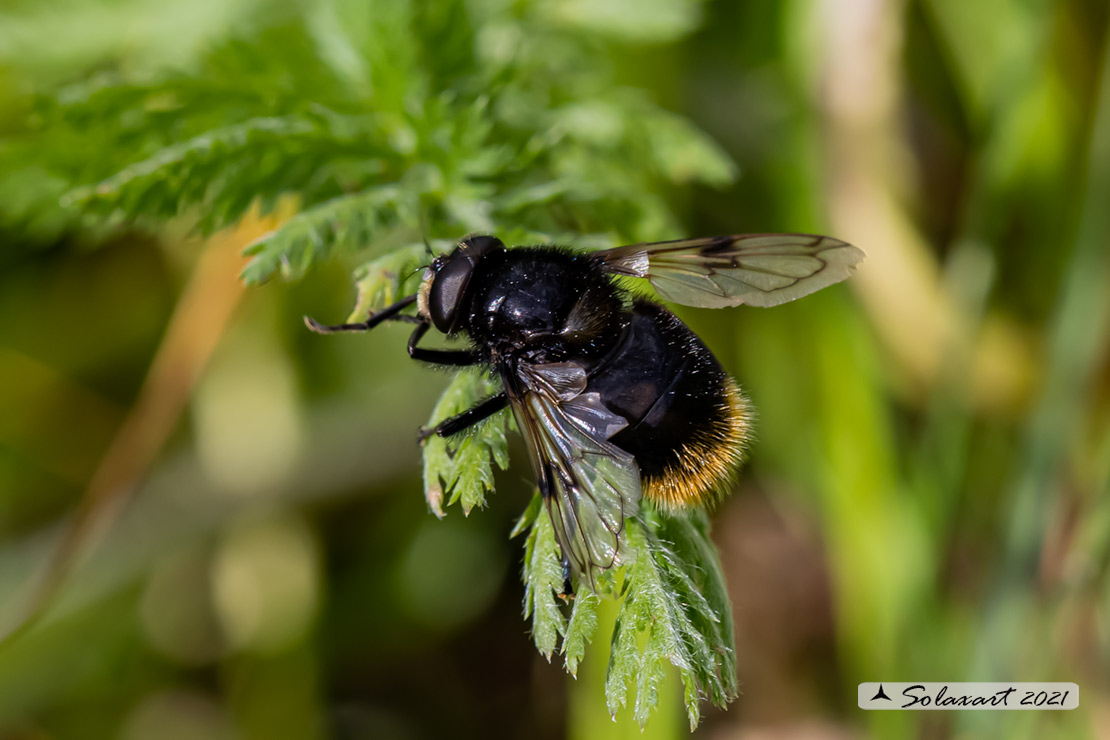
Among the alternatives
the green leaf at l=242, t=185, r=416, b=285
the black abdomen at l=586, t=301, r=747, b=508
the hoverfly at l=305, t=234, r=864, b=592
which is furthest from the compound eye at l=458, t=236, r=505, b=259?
the black abdomen at l=586, t=301, r=747, b=508

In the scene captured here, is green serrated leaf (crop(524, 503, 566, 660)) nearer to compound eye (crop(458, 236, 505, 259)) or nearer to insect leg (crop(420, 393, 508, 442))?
insect leg (crop(420, 393, 508, 442))

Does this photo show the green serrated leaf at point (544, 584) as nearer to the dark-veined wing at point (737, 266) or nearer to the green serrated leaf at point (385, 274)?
the green serrated leaf at point (385, 274)

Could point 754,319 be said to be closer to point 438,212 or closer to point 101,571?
point 438,212

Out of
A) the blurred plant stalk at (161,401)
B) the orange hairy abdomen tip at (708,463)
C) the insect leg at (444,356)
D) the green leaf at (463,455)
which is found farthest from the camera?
the blurred plant stalk at (161,401)

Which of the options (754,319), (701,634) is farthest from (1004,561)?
(701,634)

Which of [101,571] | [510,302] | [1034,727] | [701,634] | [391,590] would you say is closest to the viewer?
[701,634]

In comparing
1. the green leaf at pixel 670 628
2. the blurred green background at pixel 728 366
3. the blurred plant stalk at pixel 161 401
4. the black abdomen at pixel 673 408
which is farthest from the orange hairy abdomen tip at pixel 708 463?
the blurred plant stalk at pixel 161 401
